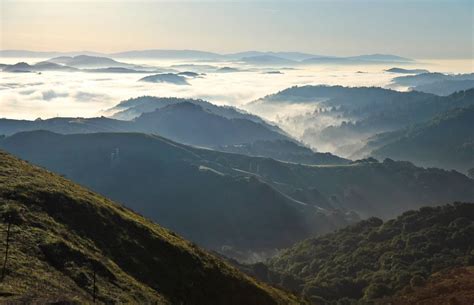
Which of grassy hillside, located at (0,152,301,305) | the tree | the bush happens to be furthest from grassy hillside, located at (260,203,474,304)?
the tree

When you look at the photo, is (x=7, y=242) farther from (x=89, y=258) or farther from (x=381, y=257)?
(x=381, y=257)

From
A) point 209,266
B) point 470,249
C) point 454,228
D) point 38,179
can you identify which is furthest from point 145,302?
point 454,228

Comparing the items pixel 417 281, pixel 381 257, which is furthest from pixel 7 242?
pixel 381 257

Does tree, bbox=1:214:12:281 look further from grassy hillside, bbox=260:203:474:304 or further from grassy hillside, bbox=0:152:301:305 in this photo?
grassy hillside, bbox=260:203:474:304

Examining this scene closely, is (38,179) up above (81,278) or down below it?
above

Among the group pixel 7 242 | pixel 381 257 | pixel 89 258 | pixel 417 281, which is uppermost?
pixel 7 242

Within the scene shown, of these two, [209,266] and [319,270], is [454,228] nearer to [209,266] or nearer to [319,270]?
[319,270]
